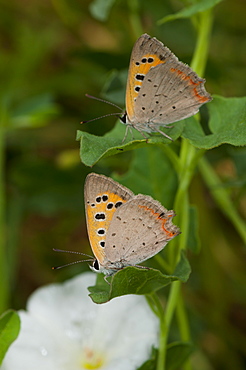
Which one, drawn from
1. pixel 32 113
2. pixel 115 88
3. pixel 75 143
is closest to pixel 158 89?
pixel 115 88

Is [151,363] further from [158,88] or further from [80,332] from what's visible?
[158,88]

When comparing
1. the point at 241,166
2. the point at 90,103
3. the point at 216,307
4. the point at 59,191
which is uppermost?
the point at 90,103

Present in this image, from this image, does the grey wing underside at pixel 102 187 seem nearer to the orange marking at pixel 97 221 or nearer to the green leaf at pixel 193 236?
the orange marking at pixel 97 221

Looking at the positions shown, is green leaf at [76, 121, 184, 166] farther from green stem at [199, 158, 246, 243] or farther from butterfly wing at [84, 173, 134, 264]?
green stem at [199, 158, 246, 243]

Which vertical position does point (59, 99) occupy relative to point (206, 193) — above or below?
above

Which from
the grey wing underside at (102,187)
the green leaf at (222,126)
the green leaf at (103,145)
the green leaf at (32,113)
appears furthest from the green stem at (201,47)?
the green leaf at (32,113)

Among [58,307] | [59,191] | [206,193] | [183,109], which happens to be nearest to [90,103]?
[59,191]

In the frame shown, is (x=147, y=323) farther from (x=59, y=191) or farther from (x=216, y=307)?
(x=59, y=191)

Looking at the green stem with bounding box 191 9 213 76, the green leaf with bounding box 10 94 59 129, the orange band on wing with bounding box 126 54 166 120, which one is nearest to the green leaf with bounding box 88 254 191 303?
the orange band on wing with bounding box 126 54 166 120
